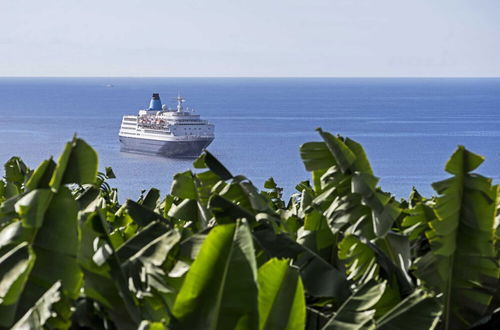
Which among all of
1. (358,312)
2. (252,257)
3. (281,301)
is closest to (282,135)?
(358,312)

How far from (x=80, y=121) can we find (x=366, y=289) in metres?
143

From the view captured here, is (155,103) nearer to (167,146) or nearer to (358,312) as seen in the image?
(167,146)

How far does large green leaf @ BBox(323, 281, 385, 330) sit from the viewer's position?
3.12m

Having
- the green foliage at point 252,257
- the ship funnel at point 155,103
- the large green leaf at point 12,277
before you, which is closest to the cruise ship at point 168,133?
the ship funnel at point 155,103

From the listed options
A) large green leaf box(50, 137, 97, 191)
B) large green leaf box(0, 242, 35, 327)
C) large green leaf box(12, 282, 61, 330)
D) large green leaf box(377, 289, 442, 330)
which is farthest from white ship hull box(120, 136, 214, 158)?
large green leaf box(12, 282, 61, 330)

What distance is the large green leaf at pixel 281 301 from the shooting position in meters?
2.86

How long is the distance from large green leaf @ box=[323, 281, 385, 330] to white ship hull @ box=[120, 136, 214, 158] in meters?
91.9

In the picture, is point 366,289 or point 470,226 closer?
point 366,289

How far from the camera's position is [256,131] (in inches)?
4973

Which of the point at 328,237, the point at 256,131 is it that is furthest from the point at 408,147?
the point at 328,237

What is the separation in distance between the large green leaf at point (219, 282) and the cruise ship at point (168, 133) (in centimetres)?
9354

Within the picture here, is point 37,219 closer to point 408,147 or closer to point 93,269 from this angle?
point 93,269

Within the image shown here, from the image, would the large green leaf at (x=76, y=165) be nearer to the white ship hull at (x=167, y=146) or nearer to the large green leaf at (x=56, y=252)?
the large green leaf at (x=56, y=252)

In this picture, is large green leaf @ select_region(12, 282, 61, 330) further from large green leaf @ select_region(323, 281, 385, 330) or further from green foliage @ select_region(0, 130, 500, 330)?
large green leaf @ select_region(323, 281, 385, 330)
